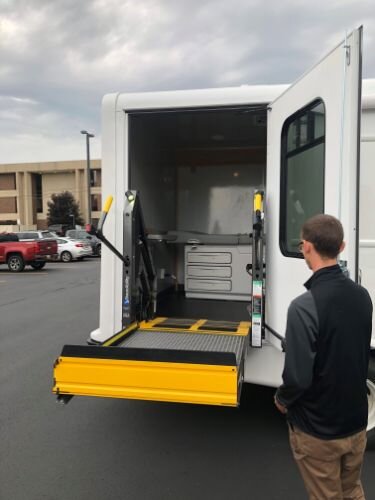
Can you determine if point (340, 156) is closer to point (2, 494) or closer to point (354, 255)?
point (354, 255)

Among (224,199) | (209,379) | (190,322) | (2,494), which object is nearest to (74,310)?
(224,199)

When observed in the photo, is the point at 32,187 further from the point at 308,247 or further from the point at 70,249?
the point at 308,247

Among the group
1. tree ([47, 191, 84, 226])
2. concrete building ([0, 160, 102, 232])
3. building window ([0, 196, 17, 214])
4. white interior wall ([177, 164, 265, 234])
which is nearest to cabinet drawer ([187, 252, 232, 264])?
white interior wall ([177, 164, 265, 234])

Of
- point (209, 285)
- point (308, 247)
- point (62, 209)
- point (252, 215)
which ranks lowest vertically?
point (209, 285)

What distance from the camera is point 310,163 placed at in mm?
2883

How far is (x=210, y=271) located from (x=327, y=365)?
13.6 ft

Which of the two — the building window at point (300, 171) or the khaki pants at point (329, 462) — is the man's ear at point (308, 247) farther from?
the building window at point (300, 171)

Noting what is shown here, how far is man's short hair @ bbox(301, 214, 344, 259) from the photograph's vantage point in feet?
5.68

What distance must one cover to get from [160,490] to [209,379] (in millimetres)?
886

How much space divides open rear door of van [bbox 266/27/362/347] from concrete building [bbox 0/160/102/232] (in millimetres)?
60374

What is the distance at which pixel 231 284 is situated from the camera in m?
5.70

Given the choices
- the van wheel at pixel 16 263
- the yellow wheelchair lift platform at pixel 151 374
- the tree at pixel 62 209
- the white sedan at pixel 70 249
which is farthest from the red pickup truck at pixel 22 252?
the tree at pixel 62 209

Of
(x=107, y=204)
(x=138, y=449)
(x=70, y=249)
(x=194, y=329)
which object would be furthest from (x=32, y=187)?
(x=138, y=449)

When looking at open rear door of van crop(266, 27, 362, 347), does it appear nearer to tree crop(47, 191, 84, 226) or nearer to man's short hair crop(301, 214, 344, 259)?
man's short hair crop(301, 214, 344, 259)
